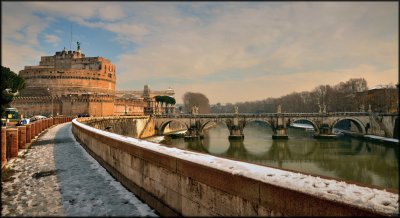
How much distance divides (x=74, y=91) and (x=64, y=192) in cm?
7318

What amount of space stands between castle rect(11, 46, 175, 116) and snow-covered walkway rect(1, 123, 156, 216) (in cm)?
5544

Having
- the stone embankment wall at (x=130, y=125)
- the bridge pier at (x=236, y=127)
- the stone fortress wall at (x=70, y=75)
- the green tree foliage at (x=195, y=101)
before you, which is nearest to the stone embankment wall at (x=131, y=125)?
the stone embankment wall at (x=130, y=125)

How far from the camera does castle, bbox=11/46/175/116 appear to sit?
6262cm

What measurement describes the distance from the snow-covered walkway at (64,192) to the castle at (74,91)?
55.4m

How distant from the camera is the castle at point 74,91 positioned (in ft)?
205

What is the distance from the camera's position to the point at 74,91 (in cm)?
7394

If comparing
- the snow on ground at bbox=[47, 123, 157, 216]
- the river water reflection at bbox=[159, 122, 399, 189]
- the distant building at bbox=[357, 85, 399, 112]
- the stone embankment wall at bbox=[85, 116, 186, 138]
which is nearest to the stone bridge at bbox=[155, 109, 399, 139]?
the stone embankment wall at bbox=[85, 116, 186, 138]

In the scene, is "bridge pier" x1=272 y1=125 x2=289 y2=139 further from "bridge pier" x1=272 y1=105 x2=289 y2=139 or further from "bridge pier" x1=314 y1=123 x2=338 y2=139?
"bridge pier" x1=314 y1=123 x2=338 y2=139

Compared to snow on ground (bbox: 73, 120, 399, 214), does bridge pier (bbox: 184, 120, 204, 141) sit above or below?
below

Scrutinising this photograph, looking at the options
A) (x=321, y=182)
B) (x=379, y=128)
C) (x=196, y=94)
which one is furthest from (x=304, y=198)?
(x=196, y=94)

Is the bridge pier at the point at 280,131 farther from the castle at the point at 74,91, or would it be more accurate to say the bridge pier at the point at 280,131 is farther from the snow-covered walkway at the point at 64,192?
the snow-covered walkway at the point at 64,192

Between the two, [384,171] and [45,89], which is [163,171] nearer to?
[384,171]

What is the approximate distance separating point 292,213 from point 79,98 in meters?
65.1

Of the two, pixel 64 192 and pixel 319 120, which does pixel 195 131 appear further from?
pixel 64 192
